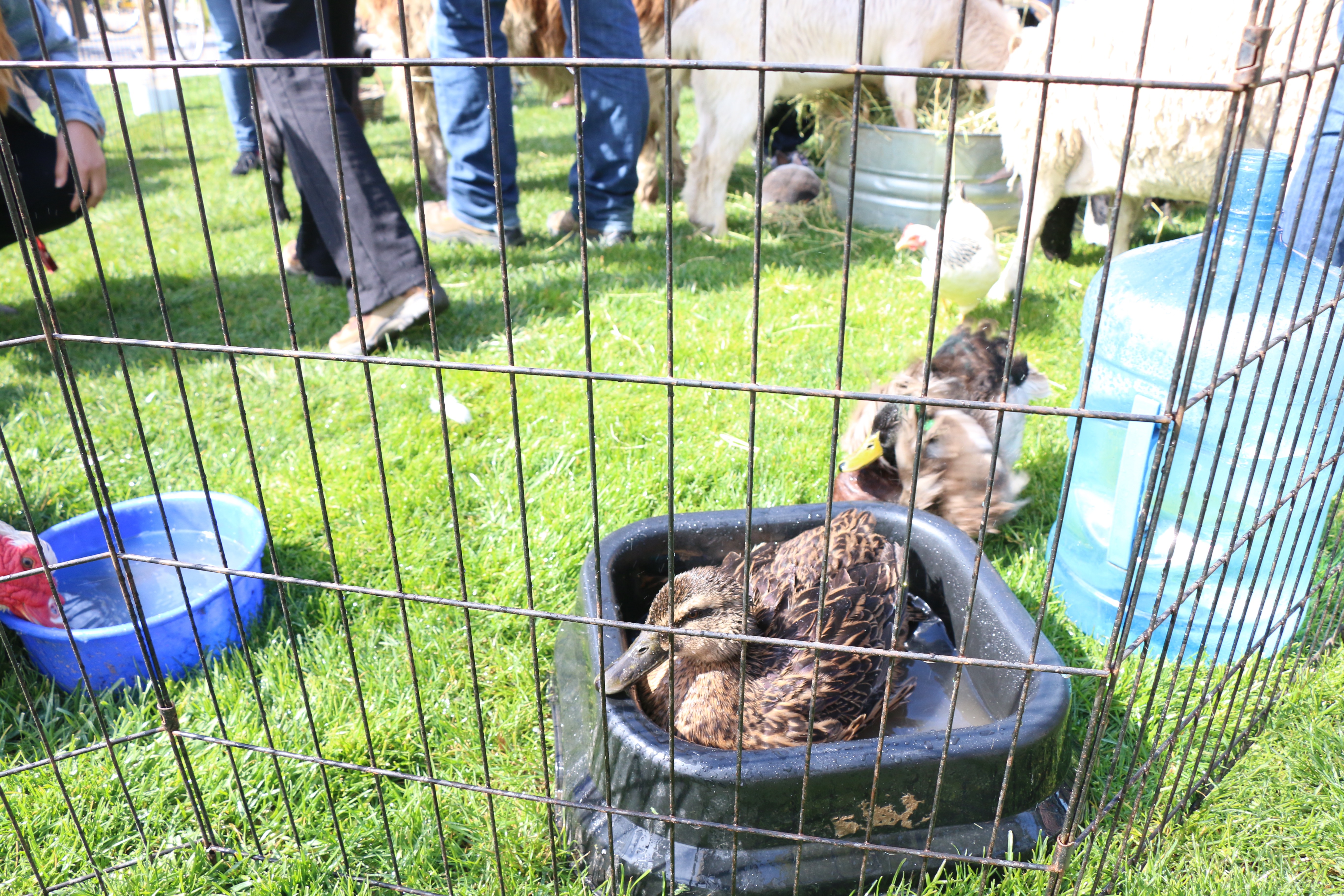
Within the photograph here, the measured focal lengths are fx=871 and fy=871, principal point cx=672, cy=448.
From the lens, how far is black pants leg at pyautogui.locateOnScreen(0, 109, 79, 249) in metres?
3.93

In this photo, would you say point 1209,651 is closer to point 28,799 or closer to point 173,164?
point 28,799

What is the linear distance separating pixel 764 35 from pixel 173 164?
28.8 ft

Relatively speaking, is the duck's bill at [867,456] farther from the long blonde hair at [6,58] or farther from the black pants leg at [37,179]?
the black pants leg at [37,179]

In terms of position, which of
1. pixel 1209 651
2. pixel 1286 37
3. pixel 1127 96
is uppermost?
pixel 1286 37

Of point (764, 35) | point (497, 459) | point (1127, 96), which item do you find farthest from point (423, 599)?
point (1127, 96)

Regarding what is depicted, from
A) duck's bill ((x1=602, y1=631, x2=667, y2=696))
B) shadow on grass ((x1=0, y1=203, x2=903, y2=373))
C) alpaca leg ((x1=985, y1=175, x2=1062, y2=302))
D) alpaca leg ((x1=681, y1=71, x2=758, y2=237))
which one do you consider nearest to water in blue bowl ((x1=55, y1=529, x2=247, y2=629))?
duck's bill ((x1=602, y1=631, x2=667, y2=696))

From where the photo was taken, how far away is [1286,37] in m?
2.89

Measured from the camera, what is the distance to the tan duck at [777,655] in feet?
5.94

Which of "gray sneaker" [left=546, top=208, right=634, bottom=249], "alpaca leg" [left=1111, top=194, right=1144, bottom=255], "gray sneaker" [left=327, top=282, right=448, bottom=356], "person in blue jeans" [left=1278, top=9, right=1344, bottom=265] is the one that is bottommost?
"gray sneaker" [left=546, top=208, right=634, bottom=249]

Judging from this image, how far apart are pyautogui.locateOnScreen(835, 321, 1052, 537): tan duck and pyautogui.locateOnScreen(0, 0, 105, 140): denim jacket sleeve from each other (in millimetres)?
3758

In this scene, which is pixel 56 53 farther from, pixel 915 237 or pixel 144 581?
pixel 915 237

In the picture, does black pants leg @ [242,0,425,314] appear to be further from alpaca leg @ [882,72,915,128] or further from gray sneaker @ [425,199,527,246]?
alpaca leg @ [882,72,915,128]

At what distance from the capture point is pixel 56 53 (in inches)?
164

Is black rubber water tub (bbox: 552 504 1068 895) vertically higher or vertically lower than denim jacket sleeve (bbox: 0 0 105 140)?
lower
